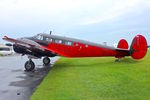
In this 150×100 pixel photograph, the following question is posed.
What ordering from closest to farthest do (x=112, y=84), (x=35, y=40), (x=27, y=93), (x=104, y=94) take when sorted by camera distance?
(x=104, y=94) < (x=27, y=93) < (x=112, y=84) < (x=35, y=40)

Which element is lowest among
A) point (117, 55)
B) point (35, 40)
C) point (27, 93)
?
point (27, 93)

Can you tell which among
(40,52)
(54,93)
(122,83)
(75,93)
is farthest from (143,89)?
(40,52)

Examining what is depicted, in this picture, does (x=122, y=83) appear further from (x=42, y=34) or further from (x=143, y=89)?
(x=42, y=34)

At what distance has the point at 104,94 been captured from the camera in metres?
7.07

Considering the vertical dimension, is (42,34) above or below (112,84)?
above

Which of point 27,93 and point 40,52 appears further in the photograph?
point 40,52

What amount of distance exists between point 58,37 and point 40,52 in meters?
2.66

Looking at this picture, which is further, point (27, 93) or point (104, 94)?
point (27, 93)

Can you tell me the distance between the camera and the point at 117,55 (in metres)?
18.1

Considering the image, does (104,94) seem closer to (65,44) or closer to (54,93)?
(54,93)

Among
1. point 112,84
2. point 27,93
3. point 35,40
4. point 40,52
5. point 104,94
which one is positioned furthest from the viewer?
point 35,40

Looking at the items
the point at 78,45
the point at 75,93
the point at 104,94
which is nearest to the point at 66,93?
the point at 75,93

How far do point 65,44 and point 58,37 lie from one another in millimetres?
808

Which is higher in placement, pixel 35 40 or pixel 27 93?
pixel 35 40
